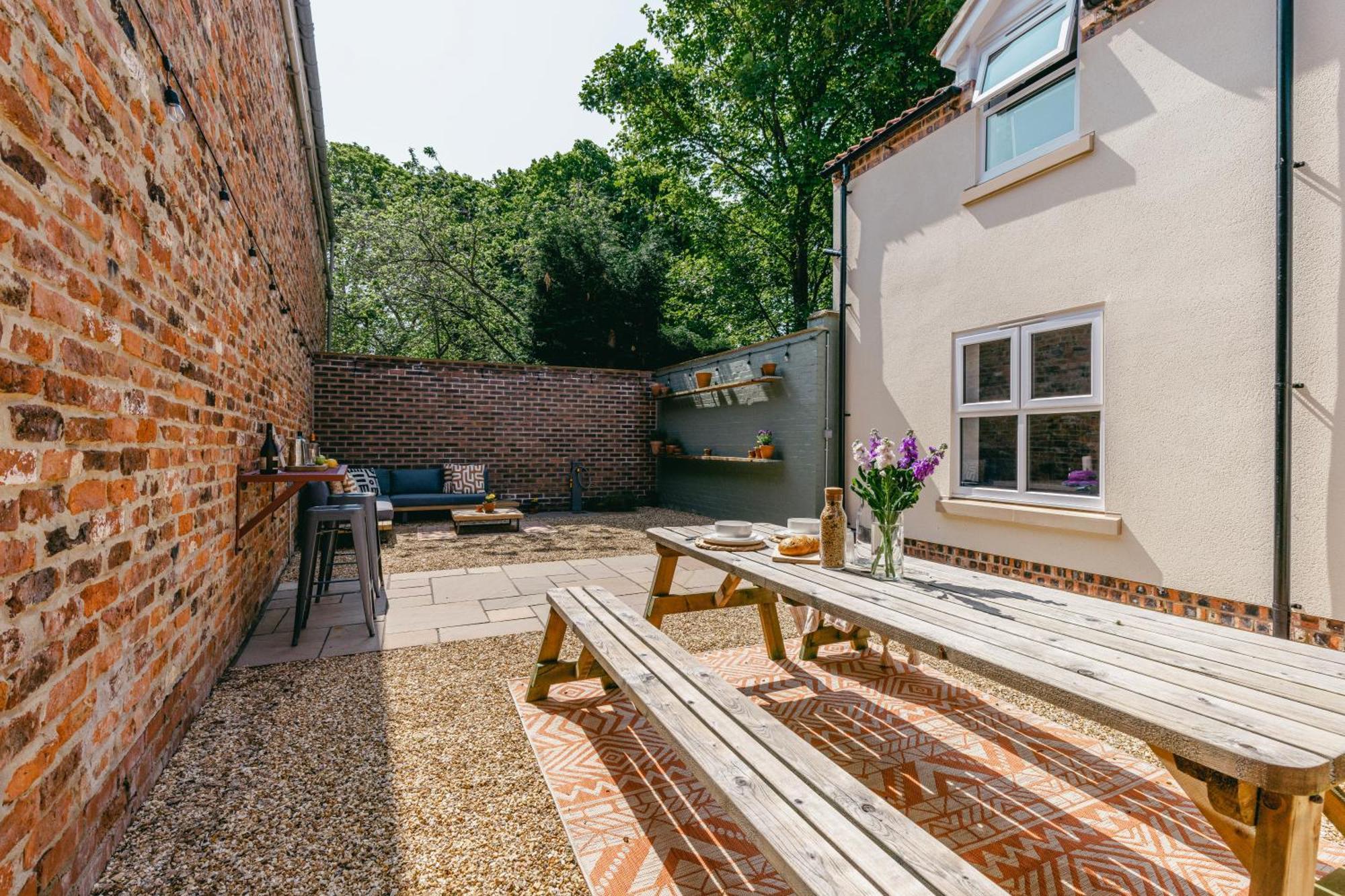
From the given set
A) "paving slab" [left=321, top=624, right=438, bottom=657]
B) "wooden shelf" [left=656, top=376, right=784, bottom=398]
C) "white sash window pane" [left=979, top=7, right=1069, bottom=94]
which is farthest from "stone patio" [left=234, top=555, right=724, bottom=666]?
"white sash window pane" [left=979, top=7, right=1069, bottom=94]

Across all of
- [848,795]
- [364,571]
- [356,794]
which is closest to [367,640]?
[364,571]

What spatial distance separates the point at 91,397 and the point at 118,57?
0.85 meters

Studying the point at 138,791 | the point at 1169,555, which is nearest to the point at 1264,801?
the point at 138,791

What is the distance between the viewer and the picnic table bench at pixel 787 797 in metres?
0.85

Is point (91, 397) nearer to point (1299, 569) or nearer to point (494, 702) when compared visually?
point (494, 702)

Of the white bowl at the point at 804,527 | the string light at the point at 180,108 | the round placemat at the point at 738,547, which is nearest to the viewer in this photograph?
the string light at the point at 180,108

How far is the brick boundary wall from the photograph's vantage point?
2.79 meters

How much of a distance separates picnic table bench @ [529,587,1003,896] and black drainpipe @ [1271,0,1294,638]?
2.98 m

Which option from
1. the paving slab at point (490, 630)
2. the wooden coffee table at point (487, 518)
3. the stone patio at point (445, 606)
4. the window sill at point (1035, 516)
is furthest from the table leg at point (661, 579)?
the wooden coffee table at point (487, 518)

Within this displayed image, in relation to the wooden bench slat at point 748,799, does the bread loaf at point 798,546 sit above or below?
above

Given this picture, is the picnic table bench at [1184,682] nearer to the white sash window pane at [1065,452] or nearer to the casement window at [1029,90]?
the white sash window pane at [1065,452]

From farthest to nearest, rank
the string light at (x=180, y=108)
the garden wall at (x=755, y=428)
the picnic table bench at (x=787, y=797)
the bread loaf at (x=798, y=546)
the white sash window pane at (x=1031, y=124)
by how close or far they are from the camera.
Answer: the garden wall at (x=755, y=428) < the white sash window pane at (x=1031, y=124) < the bread loaf at (x=798, y=546) < the string light at (x=180, y=108) < the picnic table bench at (x=787, y=797)

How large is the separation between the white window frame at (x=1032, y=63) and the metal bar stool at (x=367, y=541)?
4971 mm

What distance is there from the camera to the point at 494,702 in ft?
7.98
